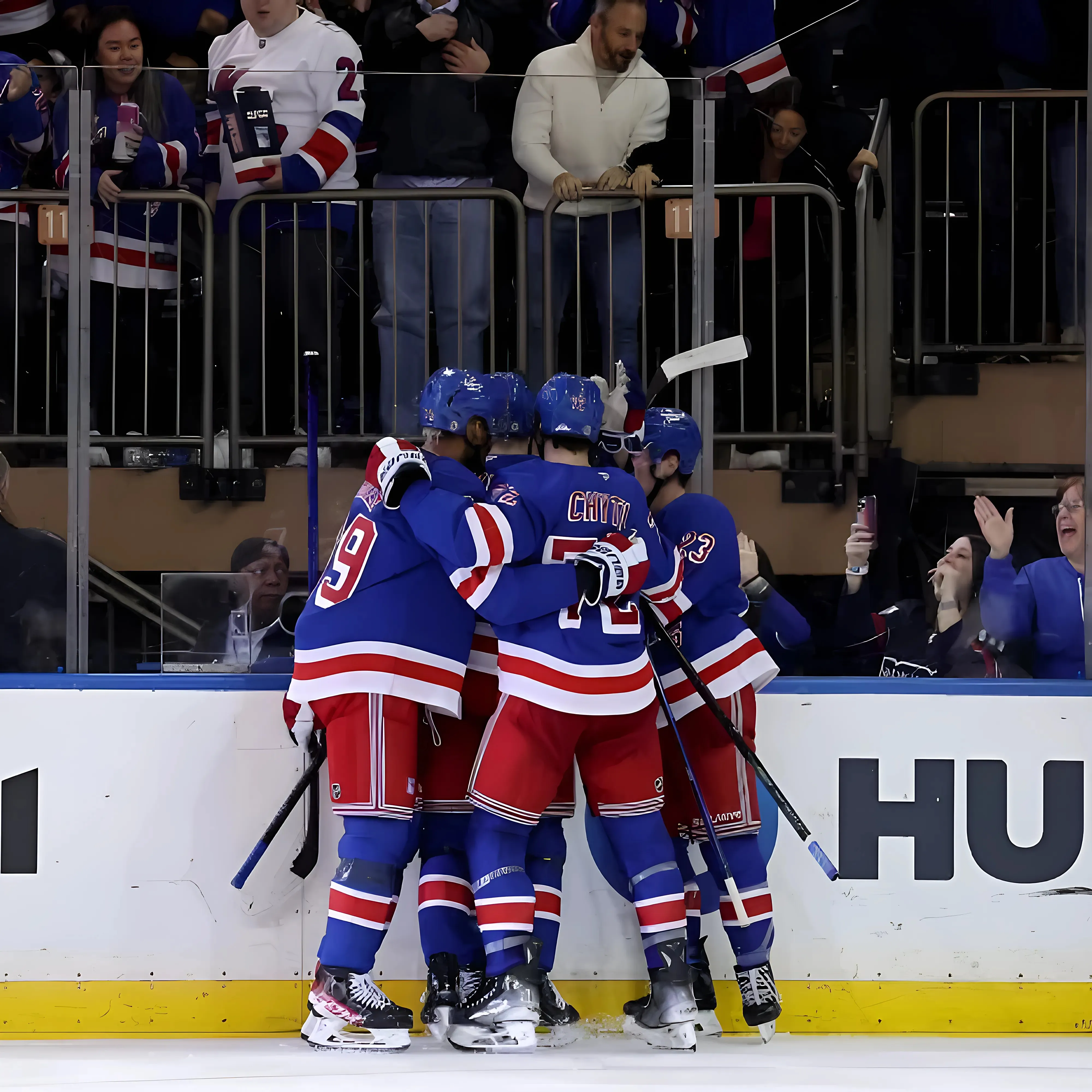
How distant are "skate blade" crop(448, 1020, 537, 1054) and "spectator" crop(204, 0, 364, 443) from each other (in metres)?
1.63

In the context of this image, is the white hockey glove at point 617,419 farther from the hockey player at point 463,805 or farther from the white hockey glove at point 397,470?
the white hockey glove at point 397,470

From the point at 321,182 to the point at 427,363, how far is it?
1.98ft

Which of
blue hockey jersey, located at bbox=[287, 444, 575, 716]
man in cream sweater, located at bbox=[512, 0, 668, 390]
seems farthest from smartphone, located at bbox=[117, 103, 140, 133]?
blue hockey jersey, located at bbox=[287, 444, 575, 716]

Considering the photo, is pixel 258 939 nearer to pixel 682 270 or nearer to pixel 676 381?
pixel 676 381

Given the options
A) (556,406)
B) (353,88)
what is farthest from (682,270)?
(353,88)

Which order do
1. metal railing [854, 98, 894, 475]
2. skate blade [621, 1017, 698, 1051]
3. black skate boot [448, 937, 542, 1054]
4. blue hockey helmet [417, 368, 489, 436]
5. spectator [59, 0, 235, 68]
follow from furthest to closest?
1. spectator [59, 0, 235, 68]
2. metal railing [854, 98, 894, 475]
3. blue hockey helmet [417, 368, 489, 436]
4. skate blade [621, 1017, 698, 1051]
5. black skate boot [448, 937, 542, 1054]

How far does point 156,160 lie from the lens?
3129 millimetres

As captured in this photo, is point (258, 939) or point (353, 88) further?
point (353, 88)

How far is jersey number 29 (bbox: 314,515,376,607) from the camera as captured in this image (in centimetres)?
262

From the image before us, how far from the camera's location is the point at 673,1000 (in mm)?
2582

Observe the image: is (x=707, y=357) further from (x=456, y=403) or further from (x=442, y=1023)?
Result: (x=442, y=1023)

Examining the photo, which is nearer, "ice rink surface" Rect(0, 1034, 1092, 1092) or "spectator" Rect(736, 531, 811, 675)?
"ice rink surface" Rect(0, 1034, 1092, 1092)

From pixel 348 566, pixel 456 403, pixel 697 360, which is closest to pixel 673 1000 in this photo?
pixel 348 566

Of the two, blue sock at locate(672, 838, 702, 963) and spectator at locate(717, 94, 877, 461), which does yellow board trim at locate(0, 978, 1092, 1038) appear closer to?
blue sock at locate(672, 838, 702, 963)
